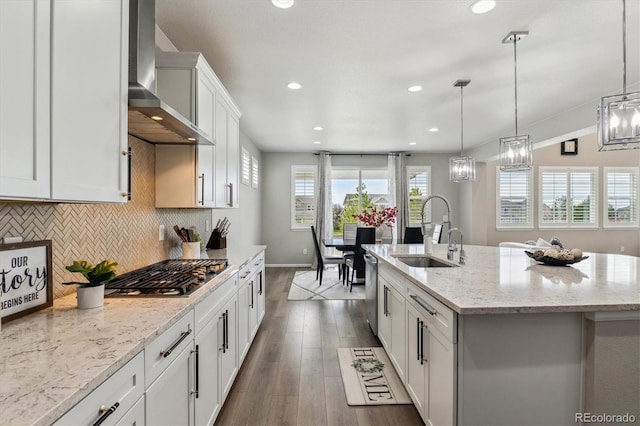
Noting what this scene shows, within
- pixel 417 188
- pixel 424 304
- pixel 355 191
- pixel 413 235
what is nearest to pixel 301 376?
pixel 424 304

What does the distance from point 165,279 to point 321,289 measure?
Answer: 3772mm

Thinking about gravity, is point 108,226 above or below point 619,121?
below

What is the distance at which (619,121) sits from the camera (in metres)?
1.94

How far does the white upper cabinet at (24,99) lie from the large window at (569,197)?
8.56m

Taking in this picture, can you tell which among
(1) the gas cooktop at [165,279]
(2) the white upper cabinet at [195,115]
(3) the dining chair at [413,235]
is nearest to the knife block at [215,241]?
(2) the white upper cabinet at [195,115]

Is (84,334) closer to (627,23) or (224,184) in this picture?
(224,184)

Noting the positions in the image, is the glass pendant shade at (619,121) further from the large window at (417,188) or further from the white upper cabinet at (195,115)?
the large window at (417,188)

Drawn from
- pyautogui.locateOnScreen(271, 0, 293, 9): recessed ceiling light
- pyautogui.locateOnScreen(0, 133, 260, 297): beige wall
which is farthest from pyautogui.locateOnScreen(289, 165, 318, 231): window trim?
pyautogui.locateOnScreen(271, 0, 293, 9): recessed ceiling light

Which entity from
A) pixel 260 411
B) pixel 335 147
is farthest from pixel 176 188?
pixel 335 147

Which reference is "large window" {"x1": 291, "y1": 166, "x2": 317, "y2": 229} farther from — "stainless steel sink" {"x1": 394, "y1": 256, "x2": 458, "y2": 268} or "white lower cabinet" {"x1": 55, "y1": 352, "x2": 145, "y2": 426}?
"white lower cabinet" {"x1": 55, "y1": 352, "x2": 145, "y2": 426}

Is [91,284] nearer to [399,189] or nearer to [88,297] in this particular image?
[88,297]

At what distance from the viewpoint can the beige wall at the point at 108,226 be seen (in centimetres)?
135

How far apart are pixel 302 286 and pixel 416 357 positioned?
3.73m

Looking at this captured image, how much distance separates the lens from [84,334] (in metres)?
1.08
